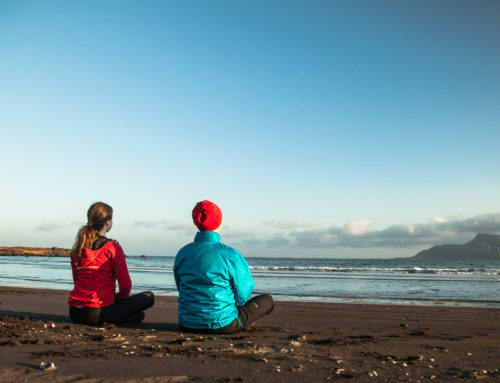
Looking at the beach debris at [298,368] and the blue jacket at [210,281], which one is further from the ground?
the blue jacket at [210,281]

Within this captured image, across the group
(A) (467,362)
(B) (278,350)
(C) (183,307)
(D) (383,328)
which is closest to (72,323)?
(C) (183,307)

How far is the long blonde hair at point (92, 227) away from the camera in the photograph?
506 centimetres

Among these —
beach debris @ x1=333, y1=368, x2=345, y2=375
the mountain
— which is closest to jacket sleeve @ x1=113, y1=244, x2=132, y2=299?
beach debris @ x1=333, y1=368, x2=345, y2=375

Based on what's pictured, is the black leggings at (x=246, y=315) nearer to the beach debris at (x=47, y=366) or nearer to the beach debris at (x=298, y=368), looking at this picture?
the beach debris at (x=298, y=368)

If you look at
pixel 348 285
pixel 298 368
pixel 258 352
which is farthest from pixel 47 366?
pixel 348 285

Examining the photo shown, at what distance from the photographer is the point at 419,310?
843 centimetres

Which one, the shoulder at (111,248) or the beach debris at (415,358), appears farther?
the shoulder at (111,248)

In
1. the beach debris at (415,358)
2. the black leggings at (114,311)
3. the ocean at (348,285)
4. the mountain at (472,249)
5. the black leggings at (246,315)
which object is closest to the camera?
the beach debris at (415,358)

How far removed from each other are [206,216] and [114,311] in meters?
2.03

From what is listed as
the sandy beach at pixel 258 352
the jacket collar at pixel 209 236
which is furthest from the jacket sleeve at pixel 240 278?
the sandy beach at pixel 258 352

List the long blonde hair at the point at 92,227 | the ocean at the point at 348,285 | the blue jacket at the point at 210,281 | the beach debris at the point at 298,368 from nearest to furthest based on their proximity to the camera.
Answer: the beach debris at the point at 298,368 < the blue jacket at the point at 210,281 < the long blonde hair at the point at 92,227 < the ocean at the point at 348,285

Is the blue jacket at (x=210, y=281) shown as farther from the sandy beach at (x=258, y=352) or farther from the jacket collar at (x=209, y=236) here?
the sandy beach at (x=258, y=352)

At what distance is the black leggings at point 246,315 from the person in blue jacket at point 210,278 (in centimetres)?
1

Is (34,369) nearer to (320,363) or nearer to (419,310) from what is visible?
(320,363)
